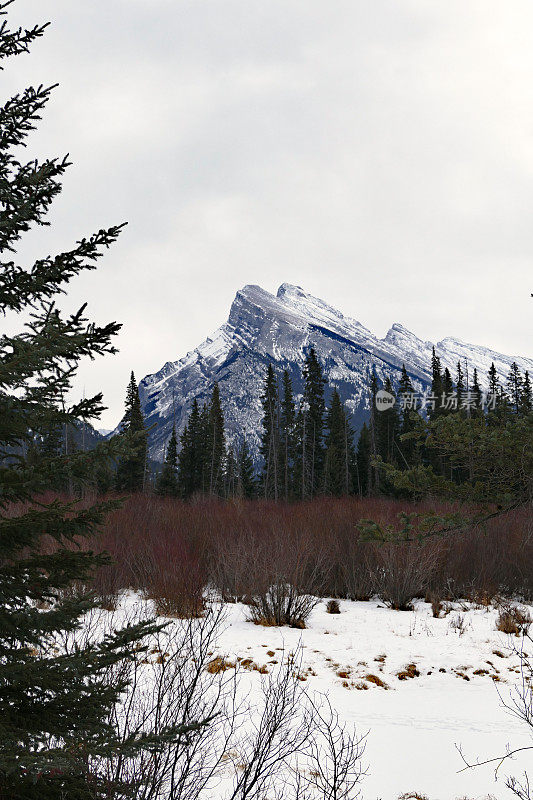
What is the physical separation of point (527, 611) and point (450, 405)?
38288mm

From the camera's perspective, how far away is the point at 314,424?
51.3m

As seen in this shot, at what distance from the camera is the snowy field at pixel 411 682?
4773 millimetres

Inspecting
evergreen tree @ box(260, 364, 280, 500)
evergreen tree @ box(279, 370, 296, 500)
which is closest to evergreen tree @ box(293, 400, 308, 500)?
evergreen tree @ box(279, 370, 296, 500)

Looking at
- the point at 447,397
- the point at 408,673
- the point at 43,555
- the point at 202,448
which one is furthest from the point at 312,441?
the point at 43,555

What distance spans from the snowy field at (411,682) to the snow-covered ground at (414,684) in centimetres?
1

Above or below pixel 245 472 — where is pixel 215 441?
above

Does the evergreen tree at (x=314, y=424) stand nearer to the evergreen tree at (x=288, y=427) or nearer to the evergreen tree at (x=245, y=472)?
the evergreen tree at (x=288, y=427)

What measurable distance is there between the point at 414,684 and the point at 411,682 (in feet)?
0.22

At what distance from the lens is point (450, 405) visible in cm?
4656

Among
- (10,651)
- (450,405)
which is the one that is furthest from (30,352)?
(450,405)

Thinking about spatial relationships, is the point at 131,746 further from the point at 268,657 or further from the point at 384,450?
the point at 384,450

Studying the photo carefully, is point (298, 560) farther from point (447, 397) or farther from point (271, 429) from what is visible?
point (271, 429)

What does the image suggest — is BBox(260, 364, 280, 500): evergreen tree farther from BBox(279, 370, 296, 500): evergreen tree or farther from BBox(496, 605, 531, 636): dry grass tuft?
BBox(496, 605, 531, 636): dry grass tuft

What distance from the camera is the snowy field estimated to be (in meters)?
4.77
